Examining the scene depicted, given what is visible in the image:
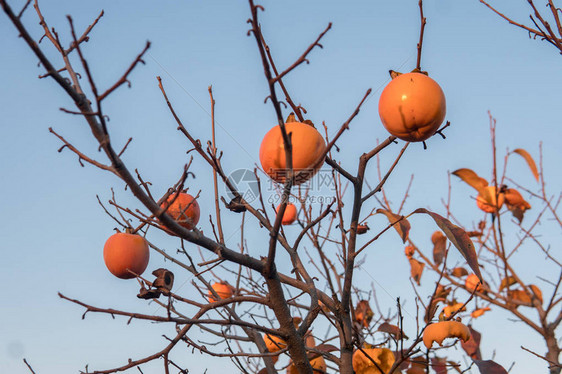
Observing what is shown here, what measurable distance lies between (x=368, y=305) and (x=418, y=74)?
240 cm

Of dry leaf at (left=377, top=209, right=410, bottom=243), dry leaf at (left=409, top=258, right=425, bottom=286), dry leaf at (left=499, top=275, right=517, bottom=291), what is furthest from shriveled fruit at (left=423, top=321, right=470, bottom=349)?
dry leaf at (left=499, top=275, right=517, bottom=291)

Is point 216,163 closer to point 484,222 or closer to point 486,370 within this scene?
point 486,370

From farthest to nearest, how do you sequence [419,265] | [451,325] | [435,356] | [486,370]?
1. [419,265]
2. [435,356]
3. [451,325]
4. [486,370]

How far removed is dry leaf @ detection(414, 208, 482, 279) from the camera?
1.53m

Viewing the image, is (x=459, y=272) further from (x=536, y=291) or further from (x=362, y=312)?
(x=362, y=312)

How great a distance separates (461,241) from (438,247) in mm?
2376

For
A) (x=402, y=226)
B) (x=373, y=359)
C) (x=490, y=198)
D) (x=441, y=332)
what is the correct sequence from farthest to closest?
(x=490, y=198) < (x=373, y=359) < (x=441, y=332) < (x=402, y=226)

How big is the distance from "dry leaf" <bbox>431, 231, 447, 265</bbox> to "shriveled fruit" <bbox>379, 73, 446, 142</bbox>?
8.01ft

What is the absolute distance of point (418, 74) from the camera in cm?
159

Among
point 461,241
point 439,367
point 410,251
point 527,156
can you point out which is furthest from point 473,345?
point 461,241

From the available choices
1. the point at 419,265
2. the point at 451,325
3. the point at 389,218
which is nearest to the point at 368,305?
the point at 419,265

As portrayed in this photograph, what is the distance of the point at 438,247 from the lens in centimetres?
384

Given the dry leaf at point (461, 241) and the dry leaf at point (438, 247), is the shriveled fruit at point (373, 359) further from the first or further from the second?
the dry leaf at point (438, 247)

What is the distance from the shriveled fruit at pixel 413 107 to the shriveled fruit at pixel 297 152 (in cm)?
25
